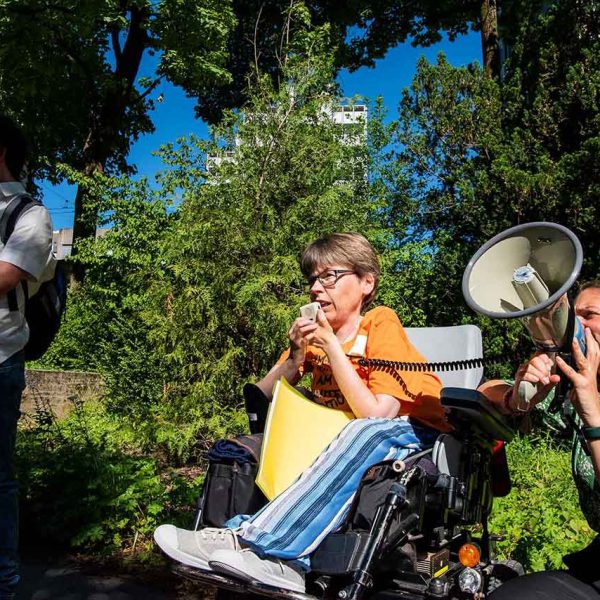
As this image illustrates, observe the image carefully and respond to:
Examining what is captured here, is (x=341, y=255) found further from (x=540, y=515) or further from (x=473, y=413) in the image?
(x=540, y=515)

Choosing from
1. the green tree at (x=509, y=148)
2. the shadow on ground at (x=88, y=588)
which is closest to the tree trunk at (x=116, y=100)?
the green tree at (x=509, y=148)

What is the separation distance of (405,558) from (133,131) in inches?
619

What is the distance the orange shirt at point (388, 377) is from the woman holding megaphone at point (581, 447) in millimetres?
542

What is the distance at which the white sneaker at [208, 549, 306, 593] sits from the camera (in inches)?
84.8

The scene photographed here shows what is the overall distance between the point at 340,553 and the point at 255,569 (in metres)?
0.27

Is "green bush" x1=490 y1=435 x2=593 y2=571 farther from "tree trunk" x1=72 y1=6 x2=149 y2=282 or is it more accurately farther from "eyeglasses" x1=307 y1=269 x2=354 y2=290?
"tree trunk" x1=72 y1=6 x2=149 y2=282

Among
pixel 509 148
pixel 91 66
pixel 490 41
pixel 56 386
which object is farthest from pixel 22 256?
pixel 91 66

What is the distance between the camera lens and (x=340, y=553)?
2232 mm

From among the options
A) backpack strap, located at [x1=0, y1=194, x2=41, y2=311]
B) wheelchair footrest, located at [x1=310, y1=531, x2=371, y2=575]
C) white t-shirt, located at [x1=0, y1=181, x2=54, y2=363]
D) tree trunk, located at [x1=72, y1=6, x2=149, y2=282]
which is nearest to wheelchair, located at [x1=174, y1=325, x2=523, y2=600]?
wheelchair footrest, located at [x1=310, y1=531, x2=371, y2=575]

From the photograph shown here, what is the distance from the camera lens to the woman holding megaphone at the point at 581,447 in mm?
2014

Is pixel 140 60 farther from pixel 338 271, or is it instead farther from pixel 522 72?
pixel 338 271

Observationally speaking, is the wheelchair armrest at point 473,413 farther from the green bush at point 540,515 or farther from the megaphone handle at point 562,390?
the green bush at point 540,515

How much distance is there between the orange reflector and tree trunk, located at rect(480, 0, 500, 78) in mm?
7997

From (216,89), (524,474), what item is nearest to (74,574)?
(524,474)
